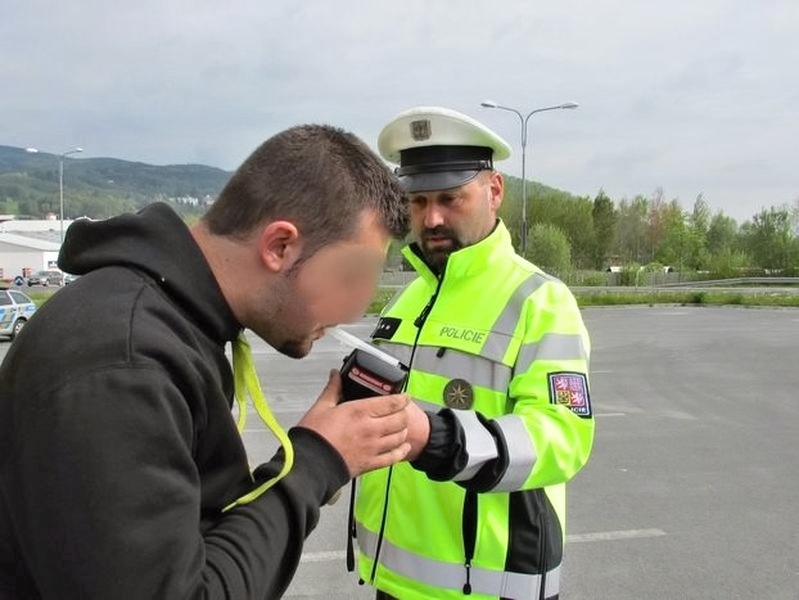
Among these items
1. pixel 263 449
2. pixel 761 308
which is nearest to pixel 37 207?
pixel 761 308

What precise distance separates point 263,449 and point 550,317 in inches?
178

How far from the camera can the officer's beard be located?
2.37 metres

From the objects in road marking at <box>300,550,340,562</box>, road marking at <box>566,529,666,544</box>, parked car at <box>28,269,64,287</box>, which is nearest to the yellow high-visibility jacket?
road marking at <box>300,550,340,562</box>

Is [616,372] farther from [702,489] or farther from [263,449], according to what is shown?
[263,449]

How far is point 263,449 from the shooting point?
6129mm

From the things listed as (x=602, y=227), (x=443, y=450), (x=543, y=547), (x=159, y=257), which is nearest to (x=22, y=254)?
(x=602, y=227)

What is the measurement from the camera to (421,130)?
7.73 feet

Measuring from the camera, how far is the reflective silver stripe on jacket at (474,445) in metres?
1.75

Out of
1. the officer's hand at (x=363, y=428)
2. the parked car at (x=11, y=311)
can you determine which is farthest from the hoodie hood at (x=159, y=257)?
the parked car at (x=11, y=311)

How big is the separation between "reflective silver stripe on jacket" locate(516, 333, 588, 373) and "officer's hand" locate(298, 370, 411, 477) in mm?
701

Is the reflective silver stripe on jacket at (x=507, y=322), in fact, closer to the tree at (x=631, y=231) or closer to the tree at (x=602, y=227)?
the tree at (x=602, y=227)

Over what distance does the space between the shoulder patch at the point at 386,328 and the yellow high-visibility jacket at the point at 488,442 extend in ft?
0.42

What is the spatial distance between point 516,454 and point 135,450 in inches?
41.9

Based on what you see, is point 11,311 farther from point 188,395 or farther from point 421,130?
point 188,395
